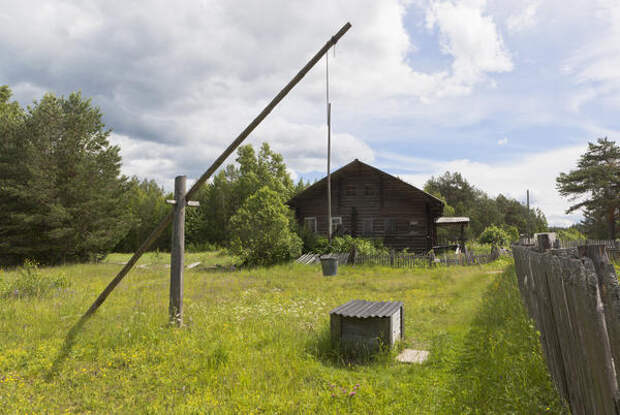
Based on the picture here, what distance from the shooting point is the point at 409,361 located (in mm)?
5535

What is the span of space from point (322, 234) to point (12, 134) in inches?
806

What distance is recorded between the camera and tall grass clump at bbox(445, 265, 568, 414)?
3.43 m

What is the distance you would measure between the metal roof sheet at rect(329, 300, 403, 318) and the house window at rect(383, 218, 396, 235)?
18.9m

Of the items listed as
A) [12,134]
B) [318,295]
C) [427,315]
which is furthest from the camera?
[12,134]

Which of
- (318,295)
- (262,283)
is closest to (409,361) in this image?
(318,295)

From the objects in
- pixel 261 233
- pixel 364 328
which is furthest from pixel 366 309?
pixel 261 233

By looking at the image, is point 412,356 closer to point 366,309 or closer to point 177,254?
point 366,309

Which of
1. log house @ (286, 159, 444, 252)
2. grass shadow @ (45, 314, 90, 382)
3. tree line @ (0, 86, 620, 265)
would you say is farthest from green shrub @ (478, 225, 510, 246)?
grass shadow @ (45, 314, 90, 382)

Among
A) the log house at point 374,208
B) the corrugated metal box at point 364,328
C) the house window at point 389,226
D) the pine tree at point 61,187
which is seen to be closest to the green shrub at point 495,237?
the log house at point 374,208

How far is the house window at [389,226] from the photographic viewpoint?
2520 centimetres

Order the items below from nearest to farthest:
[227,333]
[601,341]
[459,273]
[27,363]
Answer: [601,341]
[27,363]
[227,333]
[459,273]

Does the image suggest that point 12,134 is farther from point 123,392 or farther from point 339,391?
point 339,391

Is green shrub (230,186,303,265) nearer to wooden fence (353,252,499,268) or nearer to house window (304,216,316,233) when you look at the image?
wooden fence (353,252,499,268)

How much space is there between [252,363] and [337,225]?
21386mm
